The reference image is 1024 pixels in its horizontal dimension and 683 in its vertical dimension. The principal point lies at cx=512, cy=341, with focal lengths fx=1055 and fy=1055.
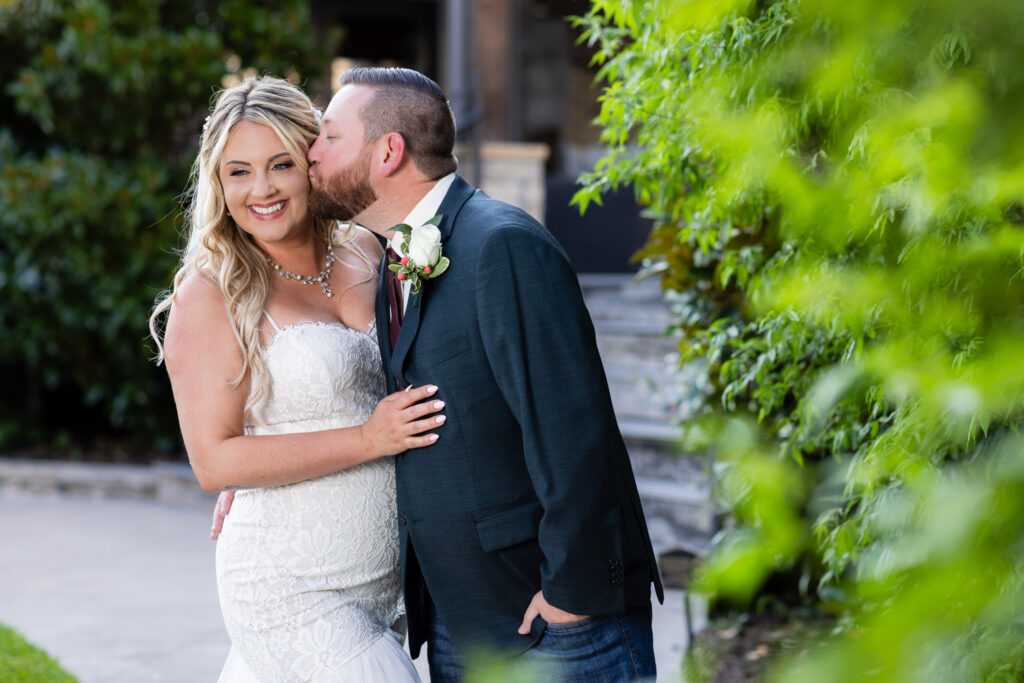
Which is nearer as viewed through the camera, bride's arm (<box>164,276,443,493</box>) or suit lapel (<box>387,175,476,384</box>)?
suit lapel (<box>387,175,476,384</box>)

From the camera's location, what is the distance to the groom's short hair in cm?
237

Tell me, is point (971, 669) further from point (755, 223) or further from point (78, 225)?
point (78, 225)

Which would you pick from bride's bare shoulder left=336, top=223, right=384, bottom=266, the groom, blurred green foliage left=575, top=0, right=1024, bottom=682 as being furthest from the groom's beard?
blurred green foliage left=575, top=0, right=1024, bottom=682

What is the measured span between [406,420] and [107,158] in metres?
7.02

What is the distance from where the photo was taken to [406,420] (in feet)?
7.50

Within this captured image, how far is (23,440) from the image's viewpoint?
9.21 metres

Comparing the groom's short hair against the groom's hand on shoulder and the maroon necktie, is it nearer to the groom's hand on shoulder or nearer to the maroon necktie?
the maroon necktie

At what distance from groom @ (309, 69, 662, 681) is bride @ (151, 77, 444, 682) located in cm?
23

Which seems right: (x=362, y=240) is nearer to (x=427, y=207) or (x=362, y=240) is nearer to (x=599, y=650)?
(x=427, y=207)

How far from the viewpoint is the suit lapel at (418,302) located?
2.29 meters

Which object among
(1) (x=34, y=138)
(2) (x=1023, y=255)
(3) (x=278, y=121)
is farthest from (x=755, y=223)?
(1) (x=34, y=138)

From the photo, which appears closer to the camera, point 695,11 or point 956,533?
point 956,533

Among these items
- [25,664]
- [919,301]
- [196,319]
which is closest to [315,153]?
[196,319]

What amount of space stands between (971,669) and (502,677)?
1.19 feet
